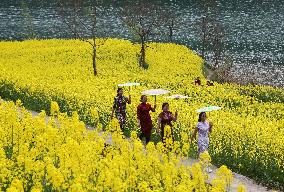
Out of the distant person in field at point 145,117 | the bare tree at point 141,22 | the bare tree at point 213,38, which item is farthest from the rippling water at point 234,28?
the distant person in field at point 145,117

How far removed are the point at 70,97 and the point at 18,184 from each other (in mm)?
17013

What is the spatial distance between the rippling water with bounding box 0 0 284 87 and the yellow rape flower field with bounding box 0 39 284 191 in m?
20.9

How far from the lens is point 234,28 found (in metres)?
102

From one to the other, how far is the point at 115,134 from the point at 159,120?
3.50 metres

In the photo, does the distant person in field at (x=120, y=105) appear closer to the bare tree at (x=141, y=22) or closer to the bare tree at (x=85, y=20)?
the bare tree at (x=85, y=20)

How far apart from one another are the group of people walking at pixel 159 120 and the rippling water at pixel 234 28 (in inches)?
1675

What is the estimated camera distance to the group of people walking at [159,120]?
55.8ft

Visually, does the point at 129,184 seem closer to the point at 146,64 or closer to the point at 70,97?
the point at 70,97

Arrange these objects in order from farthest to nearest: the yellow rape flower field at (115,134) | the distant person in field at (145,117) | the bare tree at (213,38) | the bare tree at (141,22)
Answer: the bare tree at (213,38), the bare tree at (141,22), the distant person in field at (145,117), the yellow rape flower field at (115,134)

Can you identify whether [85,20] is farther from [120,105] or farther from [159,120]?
[159,120]

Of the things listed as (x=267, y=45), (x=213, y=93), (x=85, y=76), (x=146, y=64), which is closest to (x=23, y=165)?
(x=213, y=93)

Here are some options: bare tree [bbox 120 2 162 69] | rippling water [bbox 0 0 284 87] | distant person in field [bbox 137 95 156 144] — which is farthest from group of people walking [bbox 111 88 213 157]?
rippling water [bbox 0 0 284 87]

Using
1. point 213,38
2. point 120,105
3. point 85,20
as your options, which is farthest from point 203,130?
point 85,20

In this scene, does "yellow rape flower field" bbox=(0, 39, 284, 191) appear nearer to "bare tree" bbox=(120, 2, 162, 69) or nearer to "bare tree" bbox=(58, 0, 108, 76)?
"bare tree" bbox=(120, 2, 162, 69)
